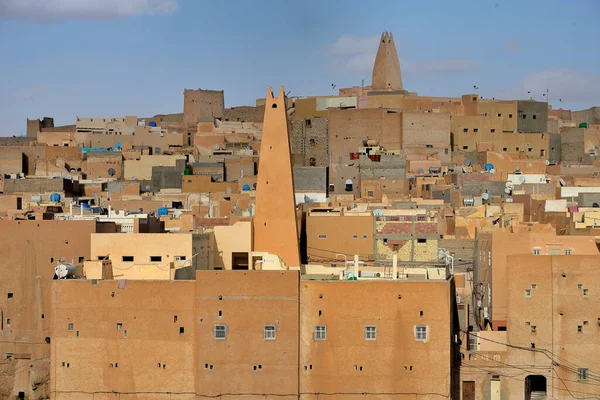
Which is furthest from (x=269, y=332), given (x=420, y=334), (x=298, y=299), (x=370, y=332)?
(x=420, y=334)

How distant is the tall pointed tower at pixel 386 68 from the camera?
6900 centimetres

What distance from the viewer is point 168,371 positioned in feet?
95.0

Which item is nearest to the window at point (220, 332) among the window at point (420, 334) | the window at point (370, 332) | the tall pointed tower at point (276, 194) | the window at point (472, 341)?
the window at point (370, 332)

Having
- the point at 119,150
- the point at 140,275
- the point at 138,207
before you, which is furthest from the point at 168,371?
the point at 119,150

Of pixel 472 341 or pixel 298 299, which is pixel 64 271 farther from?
pixel 472 341

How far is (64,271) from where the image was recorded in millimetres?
29609

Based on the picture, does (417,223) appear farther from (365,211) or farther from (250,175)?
(250,175)

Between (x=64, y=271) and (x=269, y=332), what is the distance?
15.9 feet

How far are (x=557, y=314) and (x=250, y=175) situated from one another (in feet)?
82.2

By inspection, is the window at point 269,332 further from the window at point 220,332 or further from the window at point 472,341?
the window at point 472,341

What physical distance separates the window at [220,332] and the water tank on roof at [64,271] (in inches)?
143

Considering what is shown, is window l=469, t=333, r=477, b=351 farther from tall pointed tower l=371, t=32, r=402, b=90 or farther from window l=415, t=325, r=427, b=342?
tall pointed tower l=371, t=32, r=402, b=90

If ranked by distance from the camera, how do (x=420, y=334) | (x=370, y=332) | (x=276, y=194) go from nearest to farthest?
(x=420, y=334), (x=370, y=332), (x=276, y=194)

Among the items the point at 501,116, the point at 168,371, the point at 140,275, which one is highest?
the point at 501,116
